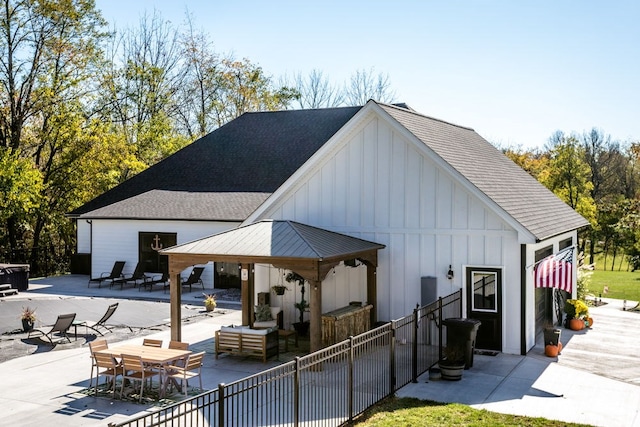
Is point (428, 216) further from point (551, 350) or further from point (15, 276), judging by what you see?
point (15, 276)

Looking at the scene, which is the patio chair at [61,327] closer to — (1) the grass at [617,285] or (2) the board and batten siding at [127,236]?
(2) the board and batten siding at [127,236]

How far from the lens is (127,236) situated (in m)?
28.3

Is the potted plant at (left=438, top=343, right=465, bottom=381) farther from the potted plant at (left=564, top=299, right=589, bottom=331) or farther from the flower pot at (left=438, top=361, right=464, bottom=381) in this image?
the potted plant at (left=564, top=299, right=589, bottom=331)

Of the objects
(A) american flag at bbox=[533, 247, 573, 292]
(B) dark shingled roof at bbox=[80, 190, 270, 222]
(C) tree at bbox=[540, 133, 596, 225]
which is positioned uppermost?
(C) tree at bbox=[540, 133, 596, 225]

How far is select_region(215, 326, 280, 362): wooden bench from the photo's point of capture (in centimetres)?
1469

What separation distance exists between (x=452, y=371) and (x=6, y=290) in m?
19.1

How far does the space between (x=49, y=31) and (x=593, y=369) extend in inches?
1246

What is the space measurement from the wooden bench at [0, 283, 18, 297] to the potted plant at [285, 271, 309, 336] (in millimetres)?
13361

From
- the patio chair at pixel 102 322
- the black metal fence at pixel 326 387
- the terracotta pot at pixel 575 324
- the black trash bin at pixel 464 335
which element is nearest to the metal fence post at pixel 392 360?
the black metal fence at pixel 326 387

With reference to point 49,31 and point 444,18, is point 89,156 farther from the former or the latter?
point 444,18

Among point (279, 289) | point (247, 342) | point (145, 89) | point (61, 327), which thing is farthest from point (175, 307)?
point (145, 89)

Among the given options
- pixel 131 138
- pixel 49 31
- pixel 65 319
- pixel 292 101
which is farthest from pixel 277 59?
pixel 65 319

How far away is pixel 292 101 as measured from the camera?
2137 inches

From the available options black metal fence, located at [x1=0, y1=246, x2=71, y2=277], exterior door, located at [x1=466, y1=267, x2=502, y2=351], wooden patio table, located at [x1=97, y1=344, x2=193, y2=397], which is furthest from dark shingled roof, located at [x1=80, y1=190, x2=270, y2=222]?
wooden patio table, located at [x1=97, y1=344, x2=193, y2=397]
